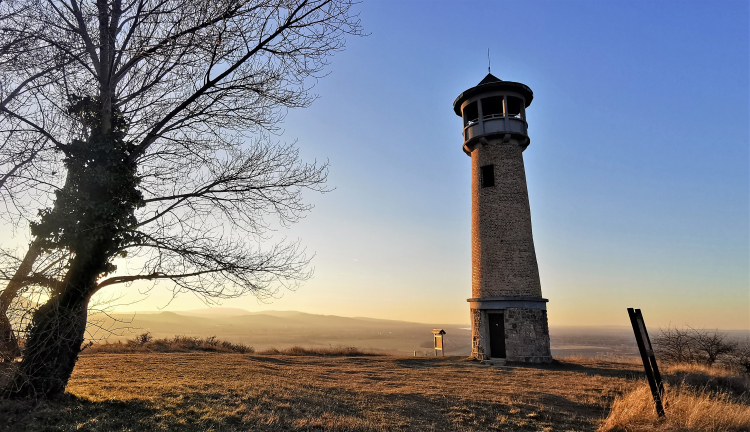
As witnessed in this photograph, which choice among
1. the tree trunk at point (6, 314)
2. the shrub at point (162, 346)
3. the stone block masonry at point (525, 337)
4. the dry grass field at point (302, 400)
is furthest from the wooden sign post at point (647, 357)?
the shrub at point (162, 346)

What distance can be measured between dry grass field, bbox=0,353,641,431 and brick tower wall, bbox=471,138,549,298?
5524 mm

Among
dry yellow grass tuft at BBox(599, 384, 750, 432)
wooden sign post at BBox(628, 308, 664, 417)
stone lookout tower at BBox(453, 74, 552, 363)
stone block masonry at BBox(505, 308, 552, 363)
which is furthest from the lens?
stone lookout tower at BBox(453, 74, 552, 363)

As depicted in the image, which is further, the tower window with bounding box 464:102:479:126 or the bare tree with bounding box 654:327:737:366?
the tower window with bounding box 464:102:479:126

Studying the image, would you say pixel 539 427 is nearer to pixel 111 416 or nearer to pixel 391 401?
pixel 391 401

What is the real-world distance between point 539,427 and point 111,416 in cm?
721

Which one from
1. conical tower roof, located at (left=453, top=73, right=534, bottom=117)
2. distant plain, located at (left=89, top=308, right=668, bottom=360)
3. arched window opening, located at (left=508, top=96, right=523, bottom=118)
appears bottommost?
distant plain, located at (left=89, top=308, right=668, bottom=360)

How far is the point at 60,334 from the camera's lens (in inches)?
257

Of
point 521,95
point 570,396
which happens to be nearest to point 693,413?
point 570,396

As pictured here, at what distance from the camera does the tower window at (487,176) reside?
64.0 feet

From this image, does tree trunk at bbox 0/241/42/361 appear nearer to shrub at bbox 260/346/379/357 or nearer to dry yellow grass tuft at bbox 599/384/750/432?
dry yellow grass tuft at bbox 599/384/750/432

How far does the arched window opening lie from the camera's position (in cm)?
2033

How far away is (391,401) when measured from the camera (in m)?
8.45

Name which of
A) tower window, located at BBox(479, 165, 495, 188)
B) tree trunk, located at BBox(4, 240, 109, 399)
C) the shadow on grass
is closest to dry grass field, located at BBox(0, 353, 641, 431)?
tree trunk, located at BBox(4, 240, 109, 399)

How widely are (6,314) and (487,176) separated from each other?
1837 cm
